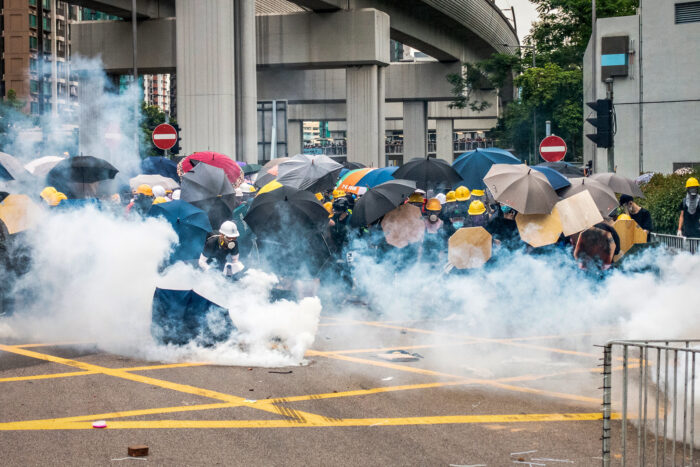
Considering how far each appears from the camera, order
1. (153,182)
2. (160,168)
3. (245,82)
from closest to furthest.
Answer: (153,182)
(160,168)
(245,82)

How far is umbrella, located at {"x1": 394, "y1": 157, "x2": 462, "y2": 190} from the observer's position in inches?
559

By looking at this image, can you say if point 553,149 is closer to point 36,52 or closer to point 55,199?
point 55,199

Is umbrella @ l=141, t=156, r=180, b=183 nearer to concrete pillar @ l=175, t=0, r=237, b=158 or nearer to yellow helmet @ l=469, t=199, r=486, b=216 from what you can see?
yellow helmet @ l=469, t=199, r=486, b=216

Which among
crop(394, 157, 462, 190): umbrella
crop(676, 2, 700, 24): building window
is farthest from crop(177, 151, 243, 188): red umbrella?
crop(676, 2, 700, 24): building window

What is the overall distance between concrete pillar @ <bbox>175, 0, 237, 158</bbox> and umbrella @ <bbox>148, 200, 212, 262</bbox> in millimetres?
17420

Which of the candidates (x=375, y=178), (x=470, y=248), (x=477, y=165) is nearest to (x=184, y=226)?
(x=470, y=248)

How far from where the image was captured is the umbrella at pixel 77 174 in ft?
46.2

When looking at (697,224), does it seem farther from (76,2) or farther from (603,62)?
(76,2)

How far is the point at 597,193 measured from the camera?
463 inches

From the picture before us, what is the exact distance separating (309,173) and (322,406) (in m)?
8.50

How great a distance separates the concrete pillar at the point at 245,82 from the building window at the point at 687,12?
41.4 ft

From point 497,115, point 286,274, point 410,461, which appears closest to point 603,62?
point 286,274

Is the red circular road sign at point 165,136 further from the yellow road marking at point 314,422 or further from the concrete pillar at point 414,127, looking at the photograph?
the concrete pillar at point 414,127

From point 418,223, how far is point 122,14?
23.5 meters
